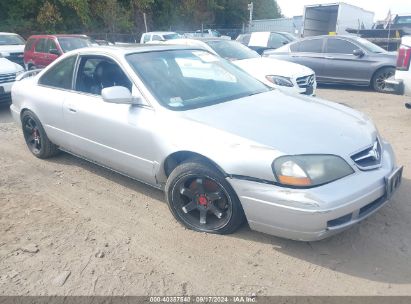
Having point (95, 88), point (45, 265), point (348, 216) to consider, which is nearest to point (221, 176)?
point (348, 216)

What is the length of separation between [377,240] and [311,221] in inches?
33.9

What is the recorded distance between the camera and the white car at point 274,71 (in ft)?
24.6

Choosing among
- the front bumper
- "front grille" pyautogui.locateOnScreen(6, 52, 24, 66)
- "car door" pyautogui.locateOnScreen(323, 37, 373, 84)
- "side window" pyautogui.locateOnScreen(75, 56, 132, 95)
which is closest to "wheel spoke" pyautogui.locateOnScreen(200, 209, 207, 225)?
the front bumper

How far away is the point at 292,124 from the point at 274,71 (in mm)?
4881

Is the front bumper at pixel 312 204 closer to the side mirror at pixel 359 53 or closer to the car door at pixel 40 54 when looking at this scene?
the side mirror at pixel 359 53

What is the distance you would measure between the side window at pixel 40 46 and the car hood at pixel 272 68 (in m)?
7.47

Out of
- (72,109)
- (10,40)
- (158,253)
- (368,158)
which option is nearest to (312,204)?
(368,158)

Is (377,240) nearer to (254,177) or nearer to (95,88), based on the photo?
(254,177)

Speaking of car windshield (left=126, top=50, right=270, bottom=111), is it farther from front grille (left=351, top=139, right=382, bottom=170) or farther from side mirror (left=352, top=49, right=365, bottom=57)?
side mirror (left=352, top=49, right=365, bottom=57)

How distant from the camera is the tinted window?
1087 centimetres

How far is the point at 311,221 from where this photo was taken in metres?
2.68

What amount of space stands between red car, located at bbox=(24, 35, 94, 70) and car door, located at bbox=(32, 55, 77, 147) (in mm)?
7842

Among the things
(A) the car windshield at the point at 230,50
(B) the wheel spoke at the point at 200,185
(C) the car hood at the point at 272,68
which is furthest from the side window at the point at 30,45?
(B) the wheel spoke at the point at 200,185

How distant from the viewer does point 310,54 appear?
1093cm
